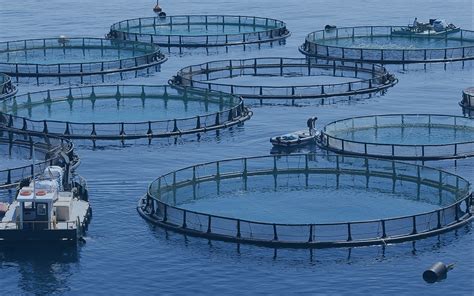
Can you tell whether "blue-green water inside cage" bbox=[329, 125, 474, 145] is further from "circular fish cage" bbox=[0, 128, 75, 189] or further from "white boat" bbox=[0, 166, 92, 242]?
"white boat" bbox=[0, 166, 92, 242]

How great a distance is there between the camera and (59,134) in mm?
181000

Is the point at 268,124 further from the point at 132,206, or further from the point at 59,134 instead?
the point at 132,206

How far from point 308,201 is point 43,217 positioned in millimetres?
28008

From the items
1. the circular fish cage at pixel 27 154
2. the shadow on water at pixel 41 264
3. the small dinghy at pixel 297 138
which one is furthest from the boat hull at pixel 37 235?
the small dinghy at pixel 297 138

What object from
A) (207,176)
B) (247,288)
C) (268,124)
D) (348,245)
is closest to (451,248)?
(348,245)

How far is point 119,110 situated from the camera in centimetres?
19450

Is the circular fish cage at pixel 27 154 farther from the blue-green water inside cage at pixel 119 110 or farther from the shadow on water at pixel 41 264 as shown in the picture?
the shadow on water at pixel 41 264

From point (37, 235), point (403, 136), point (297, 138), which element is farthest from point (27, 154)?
point (403, 136)

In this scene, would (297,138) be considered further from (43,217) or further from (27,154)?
(43,217)

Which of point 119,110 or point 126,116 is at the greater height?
point 119,110

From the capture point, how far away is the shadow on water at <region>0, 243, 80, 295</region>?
12838 cm

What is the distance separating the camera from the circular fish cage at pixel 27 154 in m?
158

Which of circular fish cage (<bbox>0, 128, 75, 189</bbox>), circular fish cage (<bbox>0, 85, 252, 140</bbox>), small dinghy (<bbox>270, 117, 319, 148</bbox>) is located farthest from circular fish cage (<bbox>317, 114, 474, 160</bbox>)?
circular fish cage (<bbox>0, 128, 75, 189</bbox>)

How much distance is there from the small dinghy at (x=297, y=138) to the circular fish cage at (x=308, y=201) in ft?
35.2
